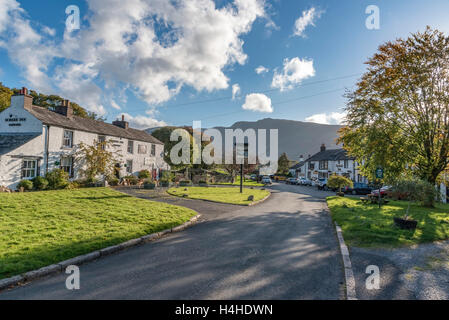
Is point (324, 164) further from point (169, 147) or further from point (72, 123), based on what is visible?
point (72, 123)

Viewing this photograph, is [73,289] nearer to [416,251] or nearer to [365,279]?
[365,279]

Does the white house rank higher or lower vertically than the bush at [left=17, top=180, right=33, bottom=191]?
higher

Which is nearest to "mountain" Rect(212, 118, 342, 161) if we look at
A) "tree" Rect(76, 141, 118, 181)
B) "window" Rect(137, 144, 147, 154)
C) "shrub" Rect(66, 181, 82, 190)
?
"window" Rect(137, 144, 147, 154)

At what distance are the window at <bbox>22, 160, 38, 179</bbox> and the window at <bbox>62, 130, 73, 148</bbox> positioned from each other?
3.15 metres

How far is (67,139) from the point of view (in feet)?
72.1

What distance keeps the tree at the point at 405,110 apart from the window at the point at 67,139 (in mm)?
25565

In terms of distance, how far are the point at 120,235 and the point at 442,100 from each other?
73.4ft

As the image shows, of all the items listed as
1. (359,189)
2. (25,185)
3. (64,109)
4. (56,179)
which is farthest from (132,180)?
(359,189)

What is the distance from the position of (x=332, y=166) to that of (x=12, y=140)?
180ft

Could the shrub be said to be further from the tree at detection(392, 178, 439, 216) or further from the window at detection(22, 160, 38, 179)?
the tree at detection(392, 178, 439, 216)

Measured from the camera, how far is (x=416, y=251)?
6727 mm

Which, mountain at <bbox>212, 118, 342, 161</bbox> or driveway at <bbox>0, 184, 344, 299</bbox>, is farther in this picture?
mountain at <bbox>212, 118, 342, 161</bbox>

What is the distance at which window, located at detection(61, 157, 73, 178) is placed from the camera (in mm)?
21422
